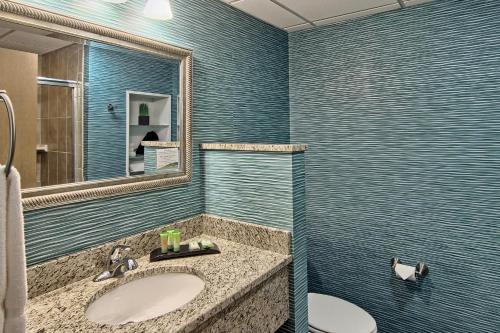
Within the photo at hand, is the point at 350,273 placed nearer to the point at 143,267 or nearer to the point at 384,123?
the point at 384,123

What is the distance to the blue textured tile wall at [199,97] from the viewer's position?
43.6 inches

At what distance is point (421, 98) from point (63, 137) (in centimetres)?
189

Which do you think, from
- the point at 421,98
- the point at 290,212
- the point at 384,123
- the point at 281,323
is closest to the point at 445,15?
the point at 421,98

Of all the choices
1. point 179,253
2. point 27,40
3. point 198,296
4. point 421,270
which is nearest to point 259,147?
point 179,253

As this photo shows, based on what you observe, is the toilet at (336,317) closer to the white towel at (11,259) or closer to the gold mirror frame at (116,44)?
the gold mirror frame at (116,44)

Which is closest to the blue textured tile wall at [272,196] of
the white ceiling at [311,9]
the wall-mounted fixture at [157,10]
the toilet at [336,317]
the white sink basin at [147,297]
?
the toilet at [336,317]

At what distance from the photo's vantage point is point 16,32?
987mm

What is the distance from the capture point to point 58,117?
1.10 metres

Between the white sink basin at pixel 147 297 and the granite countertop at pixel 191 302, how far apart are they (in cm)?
3

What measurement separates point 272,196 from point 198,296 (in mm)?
579

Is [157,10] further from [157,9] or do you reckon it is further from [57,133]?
[57,133]

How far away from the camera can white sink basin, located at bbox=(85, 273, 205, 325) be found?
3.57 feet

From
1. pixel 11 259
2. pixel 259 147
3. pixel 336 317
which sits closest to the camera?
pixel 11 259

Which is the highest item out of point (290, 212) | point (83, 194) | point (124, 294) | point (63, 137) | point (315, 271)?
point (63, 137)
